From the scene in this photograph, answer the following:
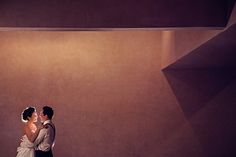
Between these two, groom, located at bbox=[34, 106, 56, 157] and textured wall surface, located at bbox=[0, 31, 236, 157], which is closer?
groom, located at bbox=[34, 106, 56, 157]

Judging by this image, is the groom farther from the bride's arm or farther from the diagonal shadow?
the diagonal shadow

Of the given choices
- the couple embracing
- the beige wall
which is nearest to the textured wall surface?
the beige wall

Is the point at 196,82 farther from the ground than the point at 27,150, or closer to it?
farther from the ground

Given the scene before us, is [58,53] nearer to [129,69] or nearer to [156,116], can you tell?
[129,69]

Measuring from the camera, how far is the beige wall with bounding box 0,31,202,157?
7.09 meters

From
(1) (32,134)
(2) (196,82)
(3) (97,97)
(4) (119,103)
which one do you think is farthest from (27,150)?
(2) (196,82)

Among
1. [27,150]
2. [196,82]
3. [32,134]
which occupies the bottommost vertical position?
[27,150]

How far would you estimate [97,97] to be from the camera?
712cm

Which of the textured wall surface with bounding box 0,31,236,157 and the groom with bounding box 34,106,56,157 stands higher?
the textured wall surface with bounding box 0,31,236,157

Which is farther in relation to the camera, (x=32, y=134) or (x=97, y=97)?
(x=97, y=97)

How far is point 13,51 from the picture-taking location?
7.20m

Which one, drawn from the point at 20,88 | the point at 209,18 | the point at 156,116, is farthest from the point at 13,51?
the point at 209,18

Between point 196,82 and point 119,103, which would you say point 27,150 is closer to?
point 119,103

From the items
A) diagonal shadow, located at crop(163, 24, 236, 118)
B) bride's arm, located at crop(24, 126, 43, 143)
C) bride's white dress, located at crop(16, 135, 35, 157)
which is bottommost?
bride's white dress, located at crop(16, 135, 35, 157)
